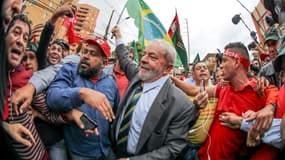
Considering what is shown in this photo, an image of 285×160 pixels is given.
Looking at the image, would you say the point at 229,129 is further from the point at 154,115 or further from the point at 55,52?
the point at 55,52

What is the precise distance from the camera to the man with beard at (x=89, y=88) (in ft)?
9.89

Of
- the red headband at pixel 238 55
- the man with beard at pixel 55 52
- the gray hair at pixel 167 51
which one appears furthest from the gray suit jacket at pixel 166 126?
the man with beard at pixel 55 52

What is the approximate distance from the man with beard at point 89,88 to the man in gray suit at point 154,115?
139 mm

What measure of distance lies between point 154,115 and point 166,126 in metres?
0.13

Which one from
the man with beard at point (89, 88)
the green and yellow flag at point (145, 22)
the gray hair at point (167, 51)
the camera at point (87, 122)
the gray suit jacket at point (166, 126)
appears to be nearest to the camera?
the camera at point (87, 122)

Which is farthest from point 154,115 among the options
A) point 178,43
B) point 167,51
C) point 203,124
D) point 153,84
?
point 178,43

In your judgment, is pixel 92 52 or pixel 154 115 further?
pixel 92 52

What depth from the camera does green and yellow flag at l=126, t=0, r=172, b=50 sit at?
5.12 m

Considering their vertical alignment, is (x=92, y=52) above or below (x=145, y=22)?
below

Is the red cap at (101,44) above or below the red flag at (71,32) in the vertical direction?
below

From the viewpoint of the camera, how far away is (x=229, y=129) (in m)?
2.90

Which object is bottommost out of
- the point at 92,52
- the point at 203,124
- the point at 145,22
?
the point at 203,124

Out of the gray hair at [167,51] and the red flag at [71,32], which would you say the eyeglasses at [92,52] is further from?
the red flag at [71,32]

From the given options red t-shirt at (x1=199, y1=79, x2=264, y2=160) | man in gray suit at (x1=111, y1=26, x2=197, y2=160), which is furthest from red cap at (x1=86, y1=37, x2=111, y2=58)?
red t-shirt at (x1=199, y1=79, x2=264, y2=160)
